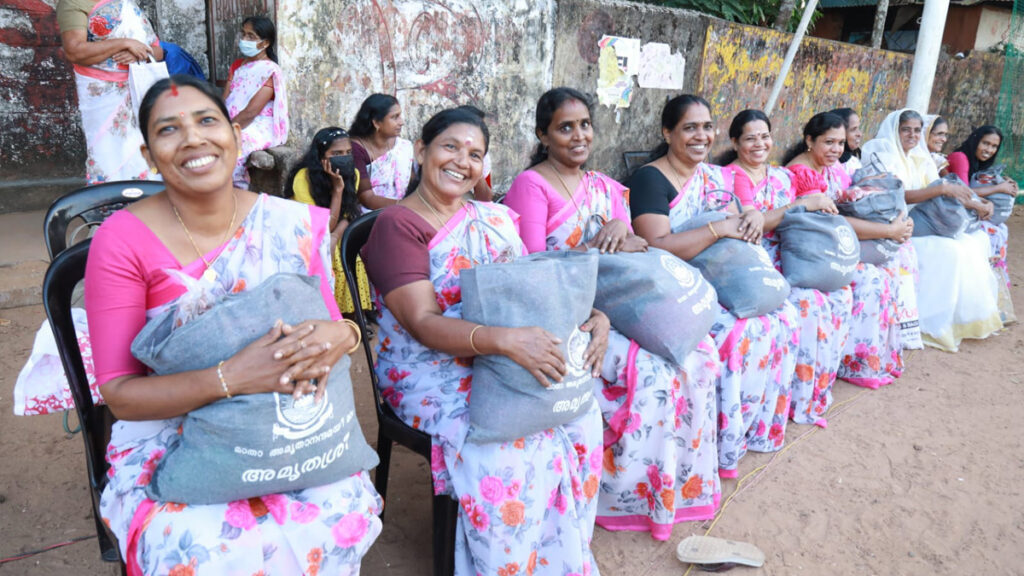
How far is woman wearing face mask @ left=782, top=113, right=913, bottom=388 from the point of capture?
3848 mm

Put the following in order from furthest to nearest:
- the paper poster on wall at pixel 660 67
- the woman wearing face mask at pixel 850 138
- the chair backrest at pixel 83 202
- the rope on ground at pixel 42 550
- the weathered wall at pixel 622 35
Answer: the paper poster on wall at pixel 660 67, the weathered wall at pixel 622 35, the woman wearing face mask at pixel 850 138, the rope on ground at pixel 42 550, the chair backrest at pixel 83 202

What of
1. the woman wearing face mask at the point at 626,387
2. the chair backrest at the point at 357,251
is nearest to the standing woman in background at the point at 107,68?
the chair backrest at the point at 357,251

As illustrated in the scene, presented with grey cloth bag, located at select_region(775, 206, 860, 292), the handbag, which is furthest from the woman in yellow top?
grey cloth bag, located at select_region(775, 206, 860, 292)

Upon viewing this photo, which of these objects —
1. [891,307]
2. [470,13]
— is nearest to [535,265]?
[891,307]

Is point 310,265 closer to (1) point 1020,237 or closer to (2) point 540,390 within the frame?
(2) point 540,390

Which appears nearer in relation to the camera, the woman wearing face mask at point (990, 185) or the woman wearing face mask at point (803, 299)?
the woman wearing face mask at point (803, 299)

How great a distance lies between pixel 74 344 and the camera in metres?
1.79

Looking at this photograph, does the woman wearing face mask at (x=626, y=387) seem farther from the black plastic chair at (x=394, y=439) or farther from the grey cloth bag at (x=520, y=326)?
the black plastic chair at (x=394, y=439)

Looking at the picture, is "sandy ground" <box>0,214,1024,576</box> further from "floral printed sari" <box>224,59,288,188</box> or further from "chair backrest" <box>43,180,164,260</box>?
"floral printed sari" <box>224,59,288,188</box>

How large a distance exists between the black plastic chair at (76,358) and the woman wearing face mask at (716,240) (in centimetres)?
226

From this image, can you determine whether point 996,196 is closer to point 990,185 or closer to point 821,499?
point 990,185

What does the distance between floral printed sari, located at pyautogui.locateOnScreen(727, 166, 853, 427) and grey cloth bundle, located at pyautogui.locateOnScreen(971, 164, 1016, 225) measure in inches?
109

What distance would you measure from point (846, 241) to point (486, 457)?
2464 mm

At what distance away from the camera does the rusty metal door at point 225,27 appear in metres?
4.07
